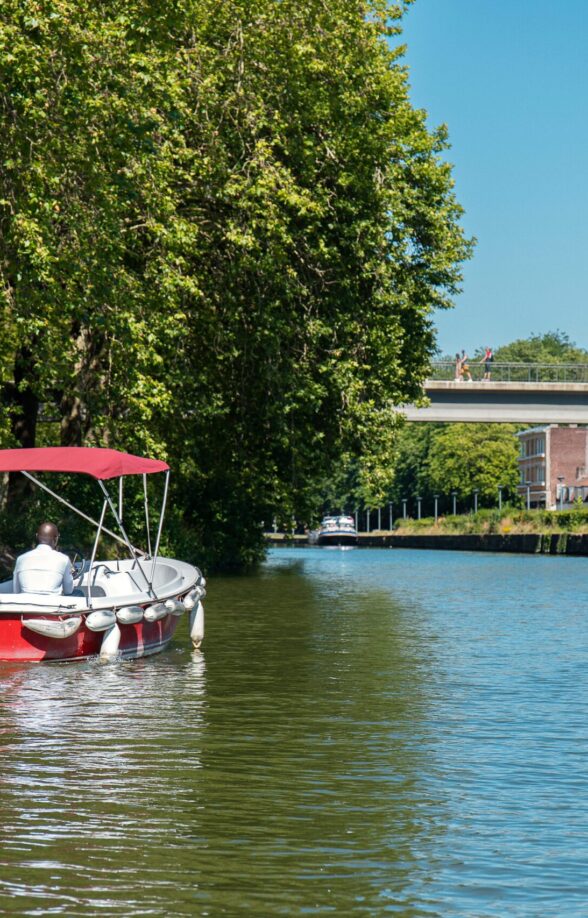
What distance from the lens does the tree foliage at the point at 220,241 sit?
27.5 metres

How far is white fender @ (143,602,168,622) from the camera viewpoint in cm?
1856

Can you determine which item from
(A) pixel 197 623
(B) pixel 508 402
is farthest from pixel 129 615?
(B) pixel 508 402

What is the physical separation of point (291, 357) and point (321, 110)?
599 centimetres

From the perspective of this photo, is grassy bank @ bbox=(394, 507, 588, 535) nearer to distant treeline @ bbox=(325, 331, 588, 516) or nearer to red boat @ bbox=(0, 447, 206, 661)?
distant treeline @ bbox=(325, 331, 588, 516)

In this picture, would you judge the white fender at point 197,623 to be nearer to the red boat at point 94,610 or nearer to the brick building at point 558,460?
the red boat at point 94,610

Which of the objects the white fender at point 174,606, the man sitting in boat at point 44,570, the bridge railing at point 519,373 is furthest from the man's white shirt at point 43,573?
the bridge railing at point 519,373

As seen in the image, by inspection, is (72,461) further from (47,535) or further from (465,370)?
(465,370)

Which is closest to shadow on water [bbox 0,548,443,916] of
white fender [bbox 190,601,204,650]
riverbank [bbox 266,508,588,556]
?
white fender [bbox 190,601,204,650]

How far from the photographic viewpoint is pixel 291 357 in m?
38.2

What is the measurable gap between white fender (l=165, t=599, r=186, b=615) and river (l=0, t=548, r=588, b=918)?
608 mm

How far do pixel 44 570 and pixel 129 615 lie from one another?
113cm

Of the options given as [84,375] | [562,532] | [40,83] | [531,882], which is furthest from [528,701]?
[562,532]

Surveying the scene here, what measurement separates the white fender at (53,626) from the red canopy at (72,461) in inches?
108

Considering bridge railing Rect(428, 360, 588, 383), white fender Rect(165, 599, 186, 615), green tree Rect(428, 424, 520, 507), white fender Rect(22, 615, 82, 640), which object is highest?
bridge railing Rect(428, 360, 588, 383)
